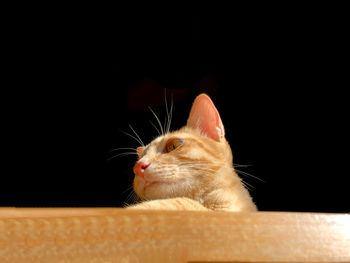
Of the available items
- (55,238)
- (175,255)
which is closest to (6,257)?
(55,238)

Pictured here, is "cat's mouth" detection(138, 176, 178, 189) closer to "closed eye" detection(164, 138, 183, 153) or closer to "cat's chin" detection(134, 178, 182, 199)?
"cat's chin" detection(134, 178, 182, 199)

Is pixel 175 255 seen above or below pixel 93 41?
below

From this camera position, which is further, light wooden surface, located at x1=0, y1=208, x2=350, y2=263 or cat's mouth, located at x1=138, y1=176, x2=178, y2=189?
cat's mouth, located at x1=138, y1=176, x2=178, y2=189

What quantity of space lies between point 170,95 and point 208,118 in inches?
17.5

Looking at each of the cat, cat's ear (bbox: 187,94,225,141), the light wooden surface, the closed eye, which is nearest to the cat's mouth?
the cat

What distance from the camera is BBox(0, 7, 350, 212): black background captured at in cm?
131

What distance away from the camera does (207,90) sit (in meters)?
1.42

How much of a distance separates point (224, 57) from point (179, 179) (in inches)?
32.1

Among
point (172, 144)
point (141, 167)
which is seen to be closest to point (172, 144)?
point (172, 144)

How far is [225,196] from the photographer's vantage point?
80cm

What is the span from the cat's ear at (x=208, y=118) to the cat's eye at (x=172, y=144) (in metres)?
0.11

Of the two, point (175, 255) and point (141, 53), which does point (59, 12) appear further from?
point (175, 255)

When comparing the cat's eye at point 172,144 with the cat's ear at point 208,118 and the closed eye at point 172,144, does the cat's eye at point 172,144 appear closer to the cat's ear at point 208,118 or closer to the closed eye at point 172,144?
the closed eye at point 172,144

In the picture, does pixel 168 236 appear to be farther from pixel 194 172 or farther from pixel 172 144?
pixel 172 144
